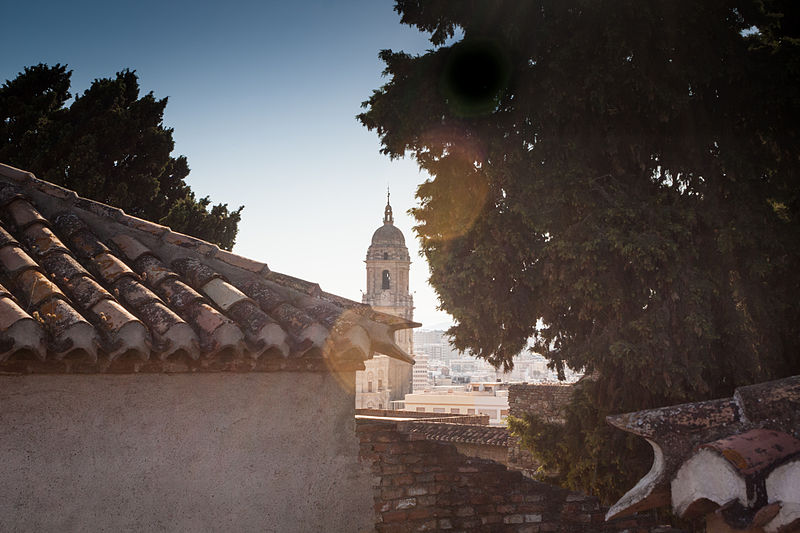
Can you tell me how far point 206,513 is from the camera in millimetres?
4023

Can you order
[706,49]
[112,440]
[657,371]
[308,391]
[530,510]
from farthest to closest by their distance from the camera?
1. [706,49]
2. [657,371]
3. [530,510]
4. [308,391]
5. [112,440]

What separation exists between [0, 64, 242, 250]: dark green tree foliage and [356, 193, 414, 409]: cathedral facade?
179ft

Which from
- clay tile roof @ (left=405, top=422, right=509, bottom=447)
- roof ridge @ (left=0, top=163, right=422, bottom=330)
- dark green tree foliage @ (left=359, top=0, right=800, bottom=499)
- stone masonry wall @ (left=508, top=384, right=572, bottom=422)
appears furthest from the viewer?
clay tile roof @ (left=405, top=422, right=509, bottom=447)

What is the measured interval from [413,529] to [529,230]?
5600 mm

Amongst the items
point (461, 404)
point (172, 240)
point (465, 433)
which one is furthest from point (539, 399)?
point (461, 404)

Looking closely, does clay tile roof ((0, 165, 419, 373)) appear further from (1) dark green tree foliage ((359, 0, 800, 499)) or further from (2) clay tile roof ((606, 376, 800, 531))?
(1) dark green tree foliage ((359, 0, 800, 499))

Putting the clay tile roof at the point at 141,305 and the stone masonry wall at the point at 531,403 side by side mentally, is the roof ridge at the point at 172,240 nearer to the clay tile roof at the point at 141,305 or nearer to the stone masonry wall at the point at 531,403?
the clay tile roof at the point at 141,305

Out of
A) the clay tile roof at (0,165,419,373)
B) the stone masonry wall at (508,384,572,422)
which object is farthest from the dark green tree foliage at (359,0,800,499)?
the stone masonry wall at (508,384,572,422)

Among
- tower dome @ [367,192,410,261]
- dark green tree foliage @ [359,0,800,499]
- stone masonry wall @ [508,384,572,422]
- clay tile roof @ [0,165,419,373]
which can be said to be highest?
tower dome @ [367,192,410,261]

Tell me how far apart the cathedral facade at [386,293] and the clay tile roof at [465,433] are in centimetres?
4898

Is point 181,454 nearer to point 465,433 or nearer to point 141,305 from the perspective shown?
point 141,305

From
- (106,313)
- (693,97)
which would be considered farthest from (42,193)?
(693,97)

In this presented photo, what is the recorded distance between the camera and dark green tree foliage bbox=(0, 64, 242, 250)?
12.0 m

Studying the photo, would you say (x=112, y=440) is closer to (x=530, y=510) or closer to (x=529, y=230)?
(x=530, y=510)
